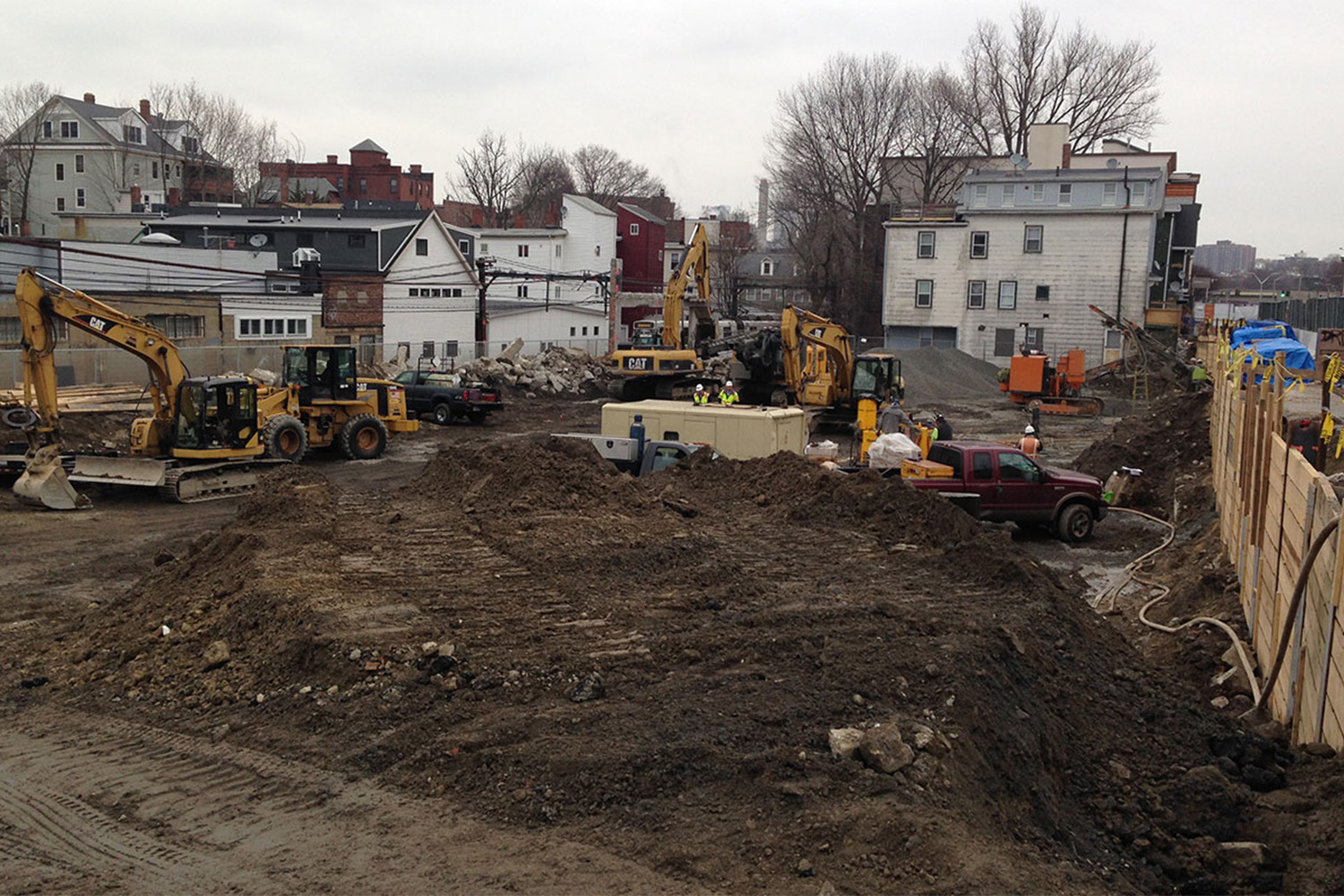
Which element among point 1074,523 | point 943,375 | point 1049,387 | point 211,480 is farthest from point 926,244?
point 211,480

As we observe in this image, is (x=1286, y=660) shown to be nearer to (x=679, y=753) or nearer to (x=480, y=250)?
(x=679, y=753)

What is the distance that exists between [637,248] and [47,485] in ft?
177

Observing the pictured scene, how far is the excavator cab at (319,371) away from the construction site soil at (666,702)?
1254cm

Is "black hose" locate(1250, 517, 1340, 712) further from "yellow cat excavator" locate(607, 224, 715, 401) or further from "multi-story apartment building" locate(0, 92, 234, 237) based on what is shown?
"multi-story apartment building" locate(0, 92, 234, 237)

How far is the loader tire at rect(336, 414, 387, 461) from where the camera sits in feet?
92.8

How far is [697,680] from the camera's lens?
30.6ft

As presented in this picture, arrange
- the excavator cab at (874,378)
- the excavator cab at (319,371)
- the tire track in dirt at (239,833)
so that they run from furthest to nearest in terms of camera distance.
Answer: the excavator cab at (874,378) → the excavator cab at (319,371) → the tire track in dirt at (239,833)

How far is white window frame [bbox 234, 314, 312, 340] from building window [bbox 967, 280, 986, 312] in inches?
1225

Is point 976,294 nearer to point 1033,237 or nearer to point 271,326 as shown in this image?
point 1033,237

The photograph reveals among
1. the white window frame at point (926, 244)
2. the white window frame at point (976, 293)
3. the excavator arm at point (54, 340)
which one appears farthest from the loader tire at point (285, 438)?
the white window frame at point (976, 293)

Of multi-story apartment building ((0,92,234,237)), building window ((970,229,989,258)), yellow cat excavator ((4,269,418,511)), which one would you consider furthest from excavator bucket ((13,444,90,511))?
multi-story apartment building ((0,92,234,237))

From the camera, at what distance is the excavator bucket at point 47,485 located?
70.1 ft

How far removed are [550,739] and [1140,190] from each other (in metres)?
54.0

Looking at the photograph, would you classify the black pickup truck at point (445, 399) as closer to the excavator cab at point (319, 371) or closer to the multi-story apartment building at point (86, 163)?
the excavator cab at point (319, 371)
